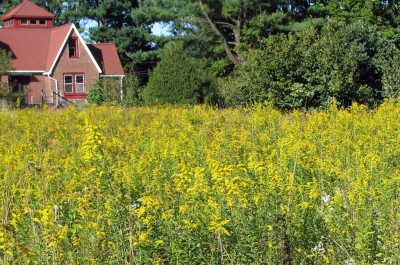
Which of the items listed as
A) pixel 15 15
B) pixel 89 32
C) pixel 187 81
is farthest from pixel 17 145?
pixel 89 32

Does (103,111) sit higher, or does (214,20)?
(214,20)

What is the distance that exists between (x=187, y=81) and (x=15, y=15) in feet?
77.9

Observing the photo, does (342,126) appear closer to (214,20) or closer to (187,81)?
(187,81)

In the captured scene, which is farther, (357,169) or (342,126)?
(342,126)

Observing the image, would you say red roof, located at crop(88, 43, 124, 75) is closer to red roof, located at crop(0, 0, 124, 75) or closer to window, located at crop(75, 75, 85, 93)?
red roof, located at crop(0, 0, 124, 75)

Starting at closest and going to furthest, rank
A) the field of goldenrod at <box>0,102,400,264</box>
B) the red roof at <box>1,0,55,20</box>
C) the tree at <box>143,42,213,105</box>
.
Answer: the field of goldenrod at <box>0,102,400,264</box>
the tree at <box>143,42,213,105</box>
the red roof at <box>1,0,55,20</box>

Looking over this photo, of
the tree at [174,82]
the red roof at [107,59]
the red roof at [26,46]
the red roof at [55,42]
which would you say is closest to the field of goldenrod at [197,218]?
the tree at [174,82]

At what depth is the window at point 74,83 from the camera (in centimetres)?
3953

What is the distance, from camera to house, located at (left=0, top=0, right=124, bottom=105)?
128ft

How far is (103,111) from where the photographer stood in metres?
13.0

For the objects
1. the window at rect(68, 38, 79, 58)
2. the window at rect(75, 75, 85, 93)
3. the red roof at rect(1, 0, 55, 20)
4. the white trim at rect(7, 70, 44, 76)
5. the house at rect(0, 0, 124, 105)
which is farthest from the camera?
the red roof at rect(1, 0, 55, 20)

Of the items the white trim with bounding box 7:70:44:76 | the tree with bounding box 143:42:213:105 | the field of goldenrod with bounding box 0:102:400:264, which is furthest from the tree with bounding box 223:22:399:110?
the white trim with bounding box 7:70:44:76

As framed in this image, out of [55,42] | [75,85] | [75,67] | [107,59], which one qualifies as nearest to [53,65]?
[75,67]

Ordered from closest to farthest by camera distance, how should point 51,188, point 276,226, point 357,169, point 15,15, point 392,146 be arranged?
point 276,226
point 51,188
point 357,169
point 392,146
point 15,15
